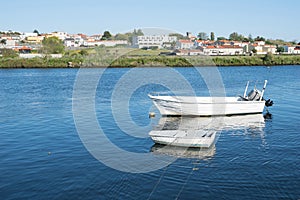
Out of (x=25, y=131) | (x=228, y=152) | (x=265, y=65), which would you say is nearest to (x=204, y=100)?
(x=228, y=152)

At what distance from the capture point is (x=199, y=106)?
2484cm

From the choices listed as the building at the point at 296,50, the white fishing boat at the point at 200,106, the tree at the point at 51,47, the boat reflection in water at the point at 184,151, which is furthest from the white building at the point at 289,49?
the boat reflection in water at the point at 184,151

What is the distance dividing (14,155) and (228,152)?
35.0 ft

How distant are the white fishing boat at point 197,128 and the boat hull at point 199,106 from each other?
43 cm

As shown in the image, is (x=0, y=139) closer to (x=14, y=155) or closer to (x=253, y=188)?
(x=14, y=155)

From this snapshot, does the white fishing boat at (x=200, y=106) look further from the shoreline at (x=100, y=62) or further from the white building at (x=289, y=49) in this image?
the white building at (x=289, y=49)

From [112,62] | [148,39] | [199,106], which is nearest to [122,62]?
[112,62]

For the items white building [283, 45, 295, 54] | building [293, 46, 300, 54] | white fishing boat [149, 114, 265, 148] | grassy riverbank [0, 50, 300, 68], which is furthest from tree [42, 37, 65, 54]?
building [293, 46, 300, 54]

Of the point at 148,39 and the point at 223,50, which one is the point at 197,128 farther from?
the point at 223,50

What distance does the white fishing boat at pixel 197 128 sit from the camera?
693 inches

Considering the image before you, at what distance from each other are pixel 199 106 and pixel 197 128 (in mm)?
3002

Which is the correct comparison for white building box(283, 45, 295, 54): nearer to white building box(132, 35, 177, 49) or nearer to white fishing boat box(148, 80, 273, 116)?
white building box(132, 35, 177, 49)

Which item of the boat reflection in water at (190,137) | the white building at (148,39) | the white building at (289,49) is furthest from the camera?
the white building at (289,49)

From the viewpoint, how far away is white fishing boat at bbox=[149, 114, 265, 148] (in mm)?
17609
